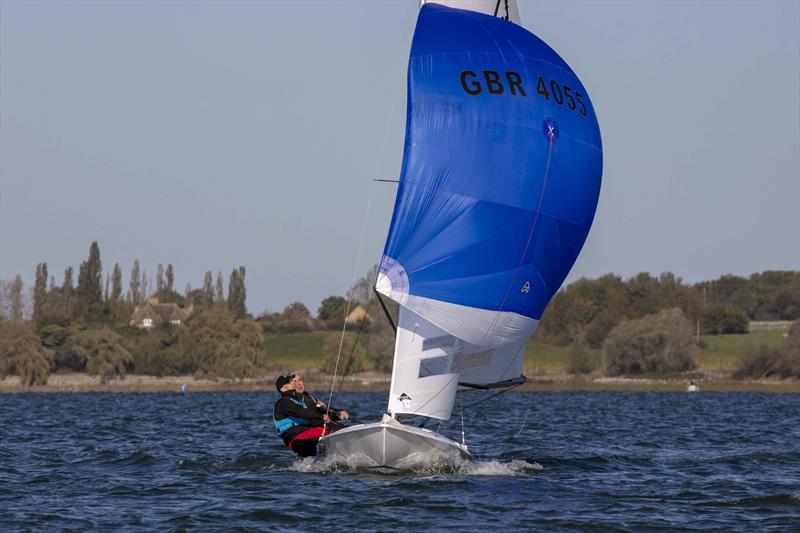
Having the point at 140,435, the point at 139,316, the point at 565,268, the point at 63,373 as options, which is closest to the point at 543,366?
the point at 63,373

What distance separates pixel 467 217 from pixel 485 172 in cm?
95

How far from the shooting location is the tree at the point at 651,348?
12350 centimetres

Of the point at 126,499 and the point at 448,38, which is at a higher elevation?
the point at 448,38

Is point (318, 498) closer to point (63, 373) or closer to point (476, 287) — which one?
point (476, 287)

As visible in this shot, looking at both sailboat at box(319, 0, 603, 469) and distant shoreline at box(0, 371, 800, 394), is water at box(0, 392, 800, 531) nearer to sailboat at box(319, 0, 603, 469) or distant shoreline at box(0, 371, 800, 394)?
sailboat at box(319, 0, 603, 469)

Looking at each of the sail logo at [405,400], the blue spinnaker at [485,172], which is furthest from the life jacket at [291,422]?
the blue spinnaker at [485,172]

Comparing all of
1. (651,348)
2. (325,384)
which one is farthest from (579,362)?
(325,384)

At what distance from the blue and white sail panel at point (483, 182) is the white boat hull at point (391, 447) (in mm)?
2203

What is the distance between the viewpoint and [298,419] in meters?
26.2

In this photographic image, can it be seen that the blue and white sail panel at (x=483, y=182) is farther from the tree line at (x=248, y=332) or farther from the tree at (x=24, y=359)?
the tree at (x=24, y=359)

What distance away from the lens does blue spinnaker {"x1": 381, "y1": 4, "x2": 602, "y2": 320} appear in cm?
2347

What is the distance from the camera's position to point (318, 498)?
21297 mm

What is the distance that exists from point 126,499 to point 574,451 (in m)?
14.3

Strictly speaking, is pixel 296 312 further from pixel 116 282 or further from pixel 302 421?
pixel 302 421
